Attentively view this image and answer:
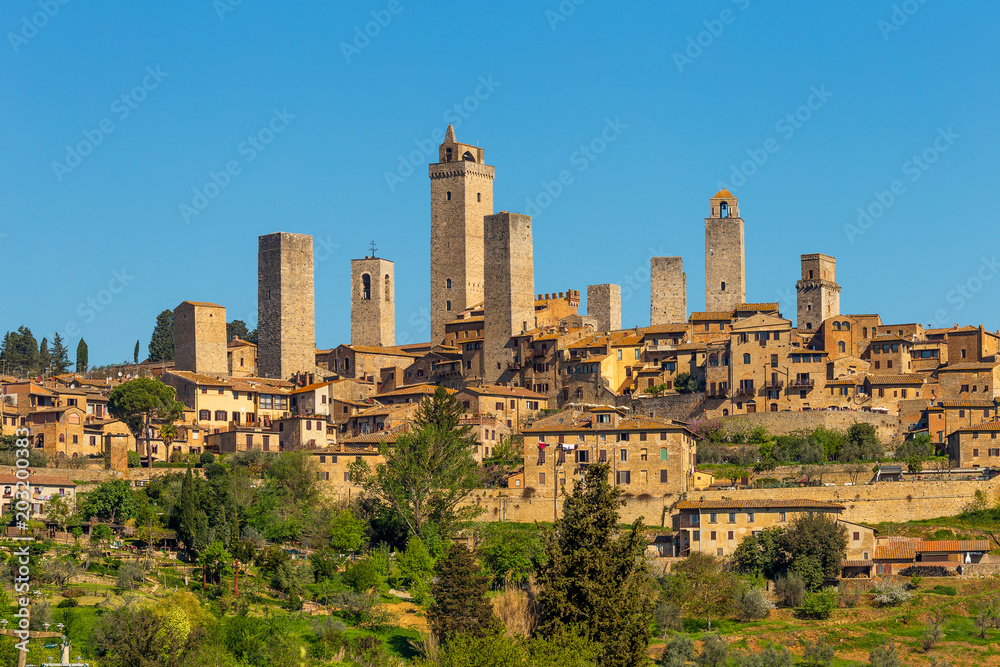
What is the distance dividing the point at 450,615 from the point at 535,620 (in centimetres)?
A: 303

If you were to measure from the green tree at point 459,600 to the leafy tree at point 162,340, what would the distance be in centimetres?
5849

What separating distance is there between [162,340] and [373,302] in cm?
1957

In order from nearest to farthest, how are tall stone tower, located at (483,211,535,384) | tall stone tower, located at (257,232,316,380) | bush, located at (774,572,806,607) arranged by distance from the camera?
bush, located at (774,572,806,607) → tall stone tower, located at (483,211,535,384) → tall stone tower, located at (257,232,316,380)

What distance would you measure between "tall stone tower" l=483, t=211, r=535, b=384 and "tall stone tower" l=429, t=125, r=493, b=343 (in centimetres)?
495

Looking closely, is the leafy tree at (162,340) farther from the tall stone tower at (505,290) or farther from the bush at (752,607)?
the bush at (752,607)

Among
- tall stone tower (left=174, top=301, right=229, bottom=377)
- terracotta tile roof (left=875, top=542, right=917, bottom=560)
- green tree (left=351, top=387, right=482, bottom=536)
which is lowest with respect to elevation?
terracotta tile roof (left=875, top=542, right=917, bottom=560)

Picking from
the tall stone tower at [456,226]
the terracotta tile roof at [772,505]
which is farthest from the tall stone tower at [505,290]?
the terracotta tile roof at [772,505]

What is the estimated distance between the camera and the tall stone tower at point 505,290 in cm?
9300

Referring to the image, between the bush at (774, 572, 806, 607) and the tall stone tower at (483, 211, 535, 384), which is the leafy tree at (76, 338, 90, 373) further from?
the bush at (774, 572, 806, 607)

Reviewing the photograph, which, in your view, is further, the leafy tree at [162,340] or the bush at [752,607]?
the leafy tree at [162,340]

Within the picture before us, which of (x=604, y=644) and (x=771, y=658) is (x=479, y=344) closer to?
(x=771, y=658)

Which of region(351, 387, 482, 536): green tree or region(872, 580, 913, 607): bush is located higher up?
region(351, 387, 482, 536): green tree

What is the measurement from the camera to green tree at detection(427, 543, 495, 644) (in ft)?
189

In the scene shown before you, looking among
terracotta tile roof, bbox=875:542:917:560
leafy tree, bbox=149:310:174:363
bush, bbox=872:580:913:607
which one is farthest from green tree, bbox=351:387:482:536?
leafy tree, bbox=149:310:174:363
